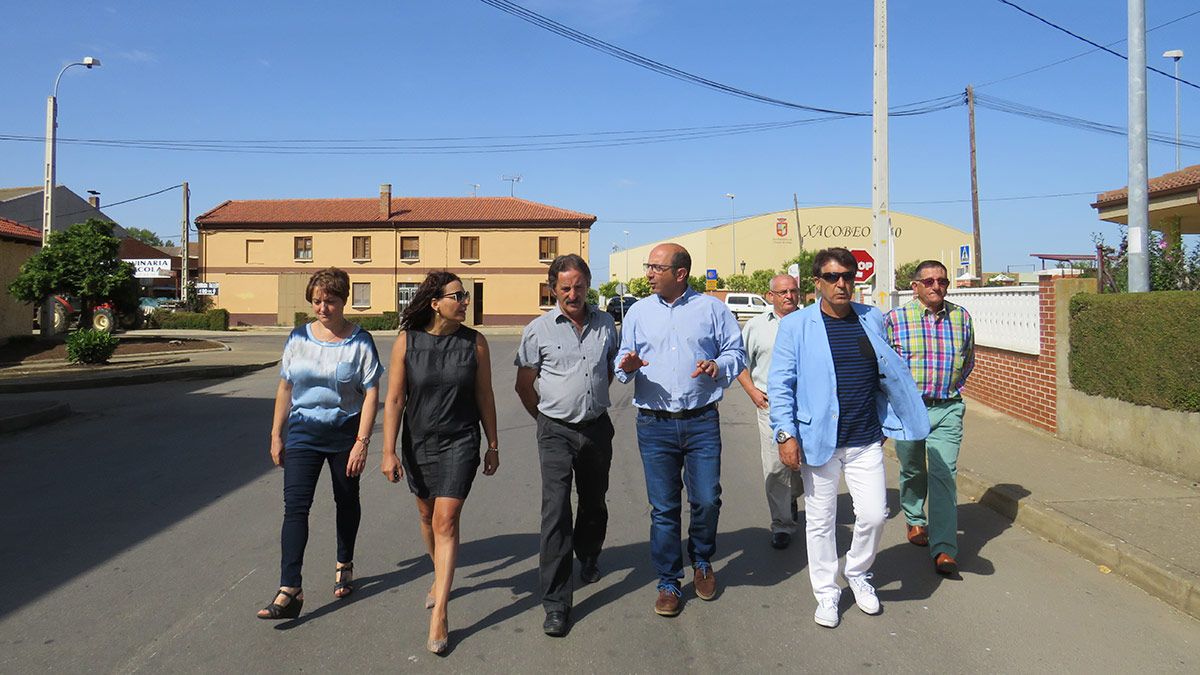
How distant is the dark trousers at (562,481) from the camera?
4.43 meters

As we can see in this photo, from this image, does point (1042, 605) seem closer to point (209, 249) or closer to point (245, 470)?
point (245, 470)

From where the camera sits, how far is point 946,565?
5.27 metres

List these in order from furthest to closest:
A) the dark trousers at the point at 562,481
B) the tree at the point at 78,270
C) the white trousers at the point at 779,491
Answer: the tree at the point at 78,270 < the white trousers at the point at 779,491 < the dark trousers at the point at 562,481

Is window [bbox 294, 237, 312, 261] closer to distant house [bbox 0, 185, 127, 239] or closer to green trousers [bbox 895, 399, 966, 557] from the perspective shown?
distant house [bbox 0, 185, 127, 239]

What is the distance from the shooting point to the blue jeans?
4.65 meters

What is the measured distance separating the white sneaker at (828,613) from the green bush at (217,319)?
45.7m

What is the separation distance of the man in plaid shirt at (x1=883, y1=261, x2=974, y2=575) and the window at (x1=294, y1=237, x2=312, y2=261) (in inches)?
1898

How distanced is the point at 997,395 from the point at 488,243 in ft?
130

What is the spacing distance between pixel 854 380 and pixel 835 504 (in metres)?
0.62

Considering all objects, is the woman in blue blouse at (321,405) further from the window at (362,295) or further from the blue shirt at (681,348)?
the window at (362,295)

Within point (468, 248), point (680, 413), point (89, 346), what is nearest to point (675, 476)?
point (680, 413)

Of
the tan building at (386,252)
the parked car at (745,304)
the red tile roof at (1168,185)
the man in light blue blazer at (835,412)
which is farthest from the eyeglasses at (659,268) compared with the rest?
the tan building at (386,252)

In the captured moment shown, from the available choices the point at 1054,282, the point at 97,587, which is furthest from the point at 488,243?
the point at 97,587

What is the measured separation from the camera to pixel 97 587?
4.99m
